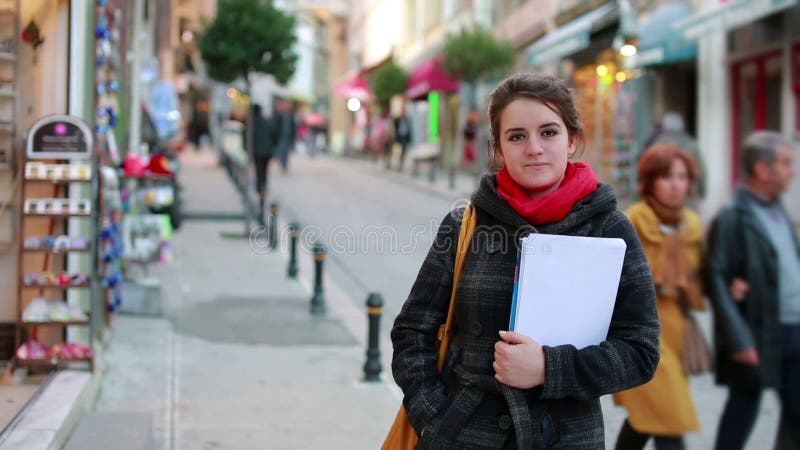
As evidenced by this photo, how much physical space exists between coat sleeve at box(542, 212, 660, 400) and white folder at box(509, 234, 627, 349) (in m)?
0.06

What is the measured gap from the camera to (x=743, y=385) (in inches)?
194

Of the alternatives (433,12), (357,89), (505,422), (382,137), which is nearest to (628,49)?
(505,422)

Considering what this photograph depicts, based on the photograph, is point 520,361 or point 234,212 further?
point 234,212

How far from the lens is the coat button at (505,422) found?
2795mm

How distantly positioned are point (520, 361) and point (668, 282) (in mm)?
2248

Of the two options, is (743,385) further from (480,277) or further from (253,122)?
(253,122)

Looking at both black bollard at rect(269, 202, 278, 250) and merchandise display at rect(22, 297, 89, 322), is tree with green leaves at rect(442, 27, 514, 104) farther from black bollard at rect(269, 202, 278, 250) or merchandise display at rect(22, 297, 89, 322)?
merchandise display at rect(22, 297, 89, 322)

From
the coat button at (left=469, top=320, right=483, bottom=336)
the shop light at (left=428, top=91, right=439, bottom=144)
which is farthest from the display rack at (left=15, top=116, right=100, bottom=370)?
the shop light at (left=428, top=91, right=439, bottom=144)

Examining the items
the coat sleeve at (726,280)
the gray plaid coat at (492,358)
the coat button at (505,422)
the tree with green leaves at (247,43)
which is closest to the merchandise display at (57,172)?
the coat sleeve at (726,280)

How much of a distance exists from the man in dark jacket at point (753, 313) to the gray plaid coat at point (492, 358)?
85.6 inches

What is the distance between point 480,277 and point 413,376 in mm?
333

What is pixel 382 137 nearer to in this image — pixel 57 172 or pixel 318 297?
pixel 318 297

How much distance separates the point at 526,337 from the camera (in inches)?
108

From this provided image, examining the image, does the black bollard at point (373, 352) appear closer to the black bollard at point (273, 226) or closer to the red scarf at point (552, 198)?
the red scarf at point (552, 198)
